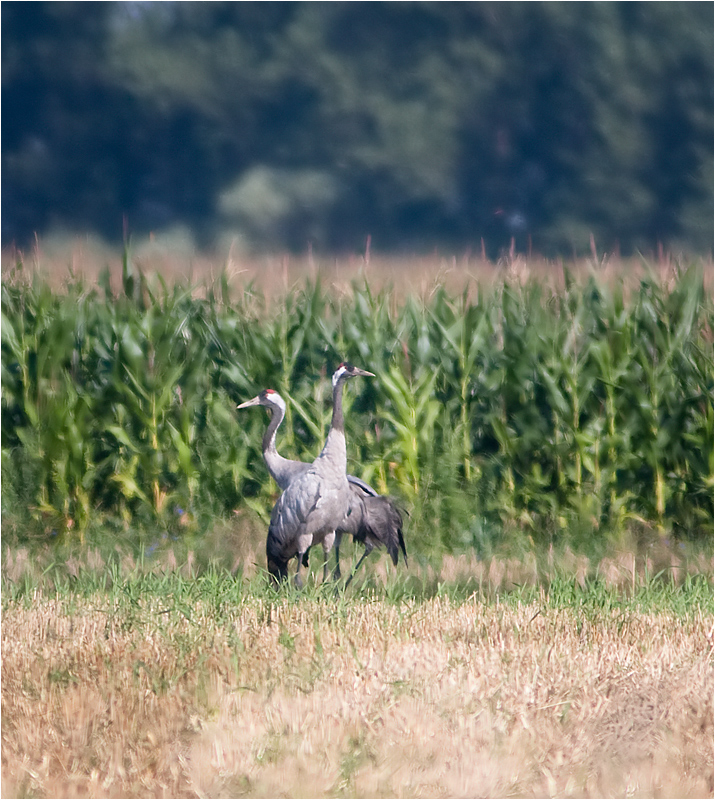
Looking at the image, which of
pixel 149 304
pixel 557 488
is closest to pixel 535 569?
pixel 557 488

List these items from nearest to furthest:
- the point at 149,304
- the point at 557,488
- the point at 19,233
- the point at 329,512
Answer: the point at 329,512
the point at 557,488
the point at 149,304
the point at 19,233

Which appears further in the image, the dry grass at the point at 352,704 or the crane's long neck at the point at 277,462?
the crane's long neck at the point at 277,462

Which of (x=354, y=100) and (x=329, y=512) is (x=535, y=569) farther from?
(x=354, y=100)

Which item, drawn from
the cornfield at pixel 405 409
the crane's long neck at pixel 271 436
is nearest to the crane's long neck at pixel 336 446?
the crane's long neck at pixel 271 436

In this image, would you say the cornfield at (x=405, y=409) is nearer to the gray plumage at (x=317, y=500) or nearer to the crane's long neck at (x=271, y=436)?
the crane's long neck at (x=271, y=436)

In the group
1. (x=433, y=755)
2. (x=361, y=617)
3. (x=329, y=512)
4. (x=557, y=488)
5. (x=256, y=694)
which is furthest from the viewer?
(x=557, y=488)

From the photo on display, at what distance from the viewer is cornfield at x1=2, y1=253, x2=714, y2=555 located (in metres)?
8.03

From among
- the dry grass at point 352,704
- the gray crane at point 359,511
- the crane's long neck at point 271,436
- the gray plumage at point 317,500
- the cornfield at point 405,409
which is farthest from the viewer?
the cornfield at point 405,409

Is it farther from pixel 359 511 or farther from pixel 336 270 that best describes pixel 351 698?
pixel 336 270

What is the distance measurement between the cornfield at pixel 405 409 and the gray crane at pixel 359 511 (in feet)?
4.12

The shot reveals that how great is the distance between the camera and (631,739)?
4.32 meters

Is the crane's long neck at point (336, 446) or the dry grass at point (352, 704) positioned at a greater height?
the crane's long neck at point (336, 446)

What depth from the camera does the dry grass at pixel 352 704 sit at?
13.5 feet

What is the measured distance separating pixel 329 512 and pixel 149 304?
3.51 m
